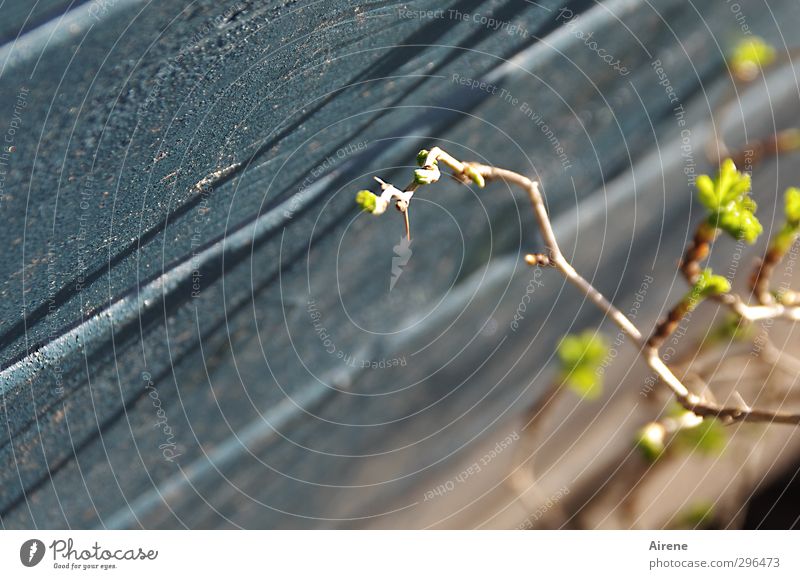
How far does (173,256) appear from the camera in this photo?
0.61m

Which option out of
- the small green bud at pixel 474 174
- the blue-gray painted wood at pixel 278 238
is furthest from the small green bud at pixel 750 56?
the small green bud at pixel 474 174

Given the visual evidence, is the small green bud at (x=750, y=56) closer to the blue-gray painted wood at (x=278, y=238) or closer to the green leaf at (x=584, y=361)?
the blue-gray painted wood at (x=278, y=238)

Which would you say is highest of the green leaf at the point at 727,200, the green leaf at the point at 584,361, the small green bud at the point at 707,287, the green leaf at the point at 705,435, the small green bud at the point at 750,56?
the small green bud at the point at 750,56

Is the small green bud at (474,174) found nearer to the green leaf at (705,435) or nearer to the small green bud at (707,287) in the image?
the small green bud at (707,287)

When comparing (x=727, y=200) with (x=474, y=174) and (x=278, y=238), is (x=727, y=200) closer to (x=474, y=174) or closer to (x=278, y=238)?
(x=474, y=174)

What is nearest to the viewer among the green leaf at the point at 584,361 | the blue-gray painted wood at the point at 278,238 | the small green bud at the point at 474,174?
the small green bud at the point at 474,174

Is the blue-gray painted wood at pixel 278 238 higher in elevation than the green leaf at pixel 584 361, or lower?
higher

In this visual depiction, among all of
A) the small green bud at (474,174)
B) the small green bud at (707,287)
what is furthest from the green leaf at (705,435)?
the small green bud at (474,174)

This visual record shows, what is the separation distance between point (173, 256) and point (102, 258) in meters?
0.06

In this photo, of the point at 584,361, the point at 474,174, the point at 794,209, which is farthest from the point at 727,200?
the point at 584,361

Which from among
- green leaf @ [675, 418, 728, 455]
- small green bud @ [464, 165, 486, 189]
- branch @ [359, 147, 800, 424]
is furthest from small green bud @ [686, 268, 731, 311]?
green leaf @ [675, 418, 728, 455]

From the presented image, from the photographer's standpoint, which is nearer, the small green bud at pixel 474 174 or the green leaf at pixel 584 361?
the small green bud at pixel 474 174

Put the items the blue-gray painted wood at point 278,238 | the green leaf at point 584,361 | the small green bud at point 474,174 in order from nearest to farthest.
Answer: the small green bud at point 474,174 < the blue-gray painted wood at point 278,238 < the green leaf at point 584,361

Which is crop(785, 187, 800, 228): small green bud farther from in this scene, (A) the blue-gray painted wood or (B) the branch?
(A) the blue-gray painted wood
